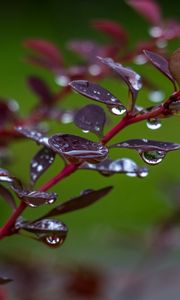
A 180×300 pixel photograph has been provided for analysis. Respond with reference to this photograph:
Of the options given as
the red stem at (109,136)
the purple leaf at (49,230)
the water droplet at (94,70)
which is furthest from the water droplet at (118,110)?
the water droplet at (94,70)

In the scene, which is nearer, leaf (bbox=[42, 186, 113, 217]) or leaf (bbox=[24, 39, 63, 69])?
leaf (bbox=[42, 186, 113, 217])

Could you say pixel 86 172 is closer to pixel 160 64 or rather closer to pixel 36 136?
pixel 36 136

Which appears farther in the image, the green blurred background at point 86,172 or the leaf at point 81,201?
the green blurred background at point 86,172

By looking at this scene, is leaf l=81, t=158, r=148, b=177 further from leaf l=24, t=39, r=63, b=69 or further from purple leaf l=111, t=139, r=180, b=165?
leaf l=24, t=39, r=63, b=69

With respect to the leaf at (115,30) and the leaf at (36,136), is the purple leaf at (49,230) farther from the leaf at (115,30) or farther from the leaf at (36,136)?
the leaf at (115,30)

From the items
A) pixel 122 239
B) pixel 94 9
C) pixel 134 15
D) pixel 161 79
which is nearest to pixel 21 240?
pixel 122 239

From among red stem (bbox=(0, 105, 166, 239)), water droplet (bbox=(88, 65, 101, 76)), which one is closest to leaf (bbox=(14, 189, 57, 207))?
red stem (bbox=(0, 105, 166, 239))
